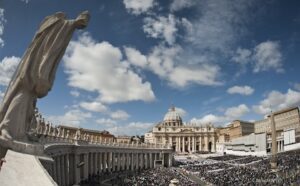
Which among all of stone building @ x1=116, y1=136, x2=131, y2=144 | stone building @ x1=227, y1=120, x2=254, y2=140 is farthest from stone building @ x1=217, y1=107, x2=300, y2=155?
stone building @ x1=116, y1=136, x2=131, y2=144

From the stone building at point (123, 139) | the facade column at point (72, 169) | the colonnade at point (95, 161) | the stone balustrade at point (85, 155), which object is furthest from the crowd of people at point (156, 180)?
the stone building at point (123, 139)

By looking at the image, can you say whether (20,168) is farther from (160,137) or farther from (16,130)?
(160,137)

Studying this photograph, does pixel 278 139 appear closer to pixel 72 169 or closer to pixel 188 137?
pixel 72 169

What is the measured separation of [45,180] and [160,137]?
179220 millimetres

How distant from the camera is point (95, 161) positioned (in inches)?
2388

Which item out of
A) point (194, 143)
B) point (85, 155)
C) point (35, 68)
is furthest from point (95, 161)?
point (194, 143)

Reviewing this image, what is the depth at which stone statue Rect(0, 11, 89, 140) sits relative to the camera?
17.8 m

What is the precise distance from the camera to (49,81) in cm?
1845

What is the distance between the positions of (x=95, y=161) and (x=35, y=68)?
44477 mm

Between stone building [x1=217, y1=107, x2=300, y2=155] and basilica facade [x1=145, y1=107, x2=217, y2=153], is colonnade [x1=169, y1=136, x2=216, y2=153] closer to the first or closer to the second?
basilica facade [x1=145, y1=107, x2=217, y2=153]

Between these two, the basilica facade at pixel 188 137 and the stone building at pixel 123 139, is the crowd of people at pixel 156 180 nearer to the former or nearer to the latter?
the stone building at pixel 123 139

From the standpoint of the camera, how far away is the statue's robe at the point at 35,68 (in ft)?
58.6

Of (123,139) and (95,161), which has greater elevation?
(123,139)

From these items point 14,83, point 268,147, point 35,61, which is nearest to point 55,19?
point 35,61
